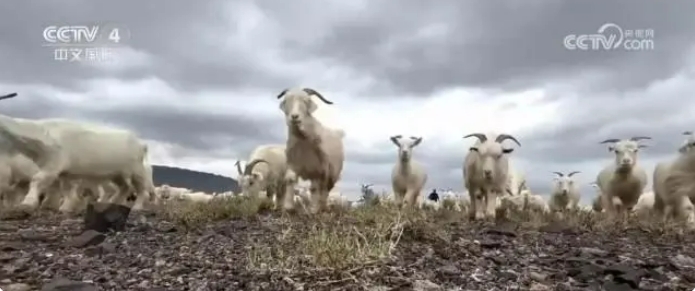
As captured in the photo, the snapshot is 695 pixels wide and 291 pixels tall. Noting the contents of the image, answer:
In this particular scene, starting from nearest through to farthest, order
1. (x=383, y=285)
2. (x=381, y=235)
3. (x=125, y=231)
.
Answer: (x=383, y=285)
(x=381, y=235)
(x=125, y=231)

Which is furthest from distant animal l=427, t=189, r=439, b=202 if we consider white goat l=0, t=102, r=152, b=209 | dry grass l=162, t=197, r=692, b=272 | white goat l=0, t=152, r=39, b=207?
white goat l=0, t=152, r=39, b=207

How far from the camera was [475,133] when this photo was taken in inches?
195

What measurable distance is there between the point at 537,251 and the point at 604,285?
447 mm

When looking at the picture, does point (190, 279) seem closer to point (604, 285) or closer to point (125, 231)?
point (125, 231)

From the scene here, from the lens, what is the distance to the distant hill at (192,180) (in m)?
4.80

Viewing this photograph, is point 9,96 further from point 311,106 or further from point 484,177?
point 484,177

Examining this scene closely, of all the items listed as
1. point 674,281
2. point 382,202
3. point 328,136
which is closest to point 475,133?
point 382,202

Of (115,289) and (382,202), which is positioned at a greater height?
(382,202)

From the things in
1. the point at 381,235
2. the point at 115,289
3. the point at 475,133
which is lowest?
the point at 115,289

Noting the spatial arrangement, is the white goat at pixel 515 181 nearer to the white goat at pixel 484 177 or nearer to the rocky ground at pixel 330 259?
the white goat at pixel 484 177

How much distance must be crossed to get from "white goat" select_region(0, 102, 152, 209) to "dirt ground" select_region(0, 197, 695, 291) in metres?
0.80

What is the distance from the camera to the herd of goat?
5.33 meters

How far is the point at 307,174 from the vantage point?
5.76 meters

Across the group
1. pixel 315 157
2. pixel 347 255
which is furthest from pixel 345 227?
pixel 315 157
